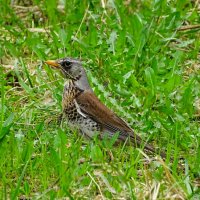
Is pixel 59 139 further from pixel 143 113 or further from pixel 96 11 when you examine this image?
pixel 96 11

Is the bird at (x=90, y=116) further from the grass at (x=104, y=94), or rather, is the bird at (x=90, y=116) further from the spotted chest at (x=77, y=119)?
the grass at (x=104, y=94)

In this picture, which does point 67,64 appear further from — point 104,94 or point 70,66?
point 104,94

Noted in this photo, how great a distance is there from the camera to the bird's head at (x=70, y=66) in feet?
26.0

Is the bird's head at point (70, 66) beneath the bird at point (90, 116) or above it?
above

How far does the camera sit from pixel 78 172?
20.8 feet

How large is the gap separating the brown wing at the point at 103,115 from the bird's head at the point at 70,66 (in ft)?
1.19

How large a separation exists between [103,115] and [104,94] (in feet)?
1.83

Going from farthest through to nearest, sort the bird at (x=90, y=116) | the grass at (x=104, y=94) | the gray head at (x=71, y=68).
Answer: the gray head at (x=71, y=68)
the bird at (x=90, y=116)
the grass at (x=104, y=94)

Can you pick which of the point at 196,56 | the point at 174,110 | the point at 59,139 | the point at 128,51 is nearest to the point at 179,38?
the point at 196,56

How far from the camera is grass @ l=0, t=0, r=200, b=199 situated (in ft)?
20.5

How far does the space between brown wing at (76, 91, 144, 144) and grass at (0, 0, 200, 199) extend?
22cm

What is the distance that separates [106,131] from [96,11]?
2.50 meters

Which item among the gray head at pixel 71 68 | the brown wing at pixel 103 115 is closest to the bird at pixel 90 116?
the brown wing at pixel 103 115

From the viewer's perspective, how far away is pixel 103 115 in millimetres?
7523
